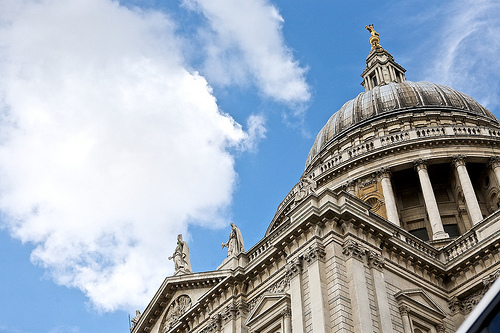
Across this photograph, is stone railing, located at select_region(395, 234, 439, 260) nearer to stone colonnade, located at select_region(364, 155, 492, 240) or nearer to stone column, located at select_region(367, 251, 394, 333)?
stone column, located at select_region(367, 251, 394, 333)

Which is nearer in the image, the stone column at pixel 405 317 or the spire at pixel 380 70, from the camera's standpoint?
the stone column at pixel 405 317

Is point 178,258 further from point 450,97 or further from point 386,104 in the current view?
point 450,97

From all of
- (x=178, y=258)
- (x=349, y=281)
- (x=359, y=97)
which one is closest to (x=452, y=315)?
(x=349, y=281)

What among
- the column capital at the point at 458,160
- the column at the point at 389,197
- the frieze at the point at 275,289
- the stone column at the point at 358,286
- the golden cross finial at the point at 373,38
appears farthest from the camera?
the golden cross finial at the point at 373,38

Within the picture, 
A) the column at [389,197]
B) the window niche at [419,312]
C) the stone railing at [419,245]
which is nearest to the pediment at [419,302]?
the window niche at [419,312]

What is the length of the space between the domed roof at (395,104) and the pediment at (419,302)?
23.7 m

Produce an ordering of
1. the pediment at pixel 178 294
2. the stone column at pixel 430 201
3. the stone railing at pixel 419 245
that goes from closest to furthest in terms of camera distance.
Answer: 1. the stone railing at pixel 419 245
2. the pediment at pixel 178 294
3. the stone column at pixel 430 201

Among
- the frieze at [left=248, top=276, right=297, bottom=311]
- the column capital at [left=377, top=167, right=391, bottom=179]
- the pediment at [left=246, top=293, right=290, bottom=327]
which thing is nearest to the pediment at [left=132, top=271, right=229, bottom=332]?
the frieze at [left=248, top=276, right=297, bottom=311]

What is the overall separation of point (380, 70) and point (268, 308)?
1478 inches

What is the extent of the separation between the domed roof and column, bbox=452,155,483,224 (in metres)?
7.86

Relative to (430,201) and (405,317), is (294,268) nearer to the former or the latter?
(405,317)

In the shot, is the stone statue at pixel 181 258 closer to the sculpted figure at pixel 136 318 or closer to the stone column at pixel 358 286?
the sculpted figure at pixel 136 318

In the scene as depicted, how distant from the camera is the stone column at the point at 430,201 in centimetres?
3544

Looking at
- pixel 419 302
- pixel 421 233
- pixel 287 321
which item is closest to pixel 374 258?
pixel 419 302
